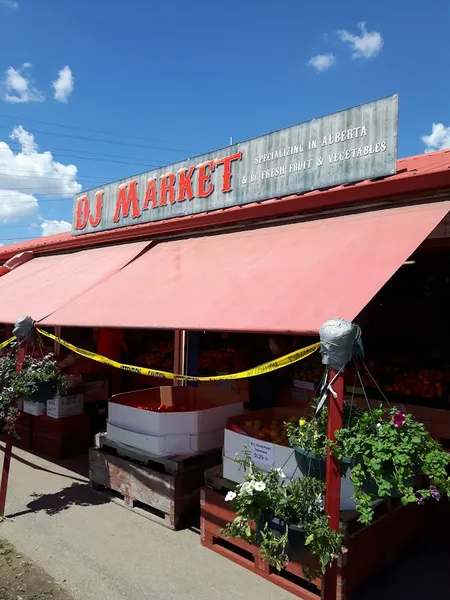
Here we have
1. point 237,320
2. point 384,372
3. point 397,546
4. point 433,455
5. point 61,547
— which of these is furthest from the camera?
point 384,372

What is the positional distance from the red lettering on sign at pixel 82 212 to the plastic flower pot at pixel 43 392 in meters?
3.90

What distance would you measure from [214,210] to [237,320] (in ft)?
9.94

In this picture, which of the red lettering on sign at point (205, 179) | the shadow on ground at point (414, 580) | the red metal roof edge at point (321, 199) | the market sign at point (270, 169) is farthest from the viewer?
the red lettering on sign at point (205, 179)

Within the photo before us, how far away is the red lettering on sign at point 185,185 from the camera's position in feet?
23.5

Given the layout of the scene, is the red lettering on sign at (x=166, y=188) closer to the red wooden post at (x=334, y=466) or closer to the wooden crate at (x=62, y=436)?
the wooden crate at (x=62, y=436)

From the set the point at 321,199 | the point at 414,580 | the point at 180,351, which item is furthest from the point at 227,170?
the point at 414,580

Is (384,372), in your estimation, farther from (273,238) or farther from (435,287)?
(273,238)

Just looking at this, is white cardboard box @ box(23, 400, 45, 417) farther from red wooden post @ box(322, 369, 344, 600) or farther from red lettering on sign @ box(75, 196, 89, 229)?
red wooden post @ box(322, 369, 344, 600)

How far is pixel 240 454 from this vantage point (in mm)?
4629

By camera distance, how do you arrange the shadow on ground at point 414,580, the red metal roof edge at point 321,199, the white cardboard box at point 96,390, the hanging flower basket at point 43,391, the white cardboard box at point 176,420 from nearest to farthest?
the shadow on ground at point 414,580, the red metal roof edge at point 321,199, the white cardboard box at point 176,420, the hanging flower basket at point 43,391, the white cardboard box at point 96,390

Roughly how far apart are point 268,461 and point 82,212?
669 centimetres

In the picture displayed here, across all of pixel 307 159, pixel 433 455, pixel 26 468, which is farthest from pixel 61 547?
pixel 307 159

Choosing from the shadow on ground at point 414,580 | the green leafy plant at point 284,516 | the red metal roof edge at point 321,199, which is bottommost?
the shadow on ground at point 414,580

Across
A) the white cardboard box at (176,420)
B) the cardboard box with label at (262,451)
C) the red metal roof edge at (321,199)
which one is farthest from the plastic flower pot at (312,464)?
the red metal roof edge at (321,199)
